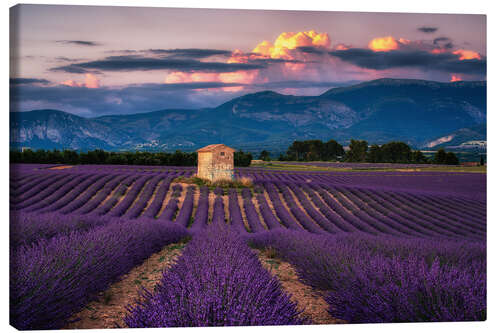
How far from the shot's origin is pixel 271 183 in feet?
49.4

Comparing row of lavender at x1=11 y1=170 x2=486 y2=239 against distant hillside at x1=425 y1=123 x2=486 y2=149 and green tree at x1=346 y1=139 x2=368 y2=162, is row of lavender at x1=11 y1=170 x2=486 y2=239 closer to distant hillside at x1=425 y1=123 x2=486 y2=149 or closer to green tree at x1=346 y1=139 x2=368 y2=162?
distant hillside at x1=425 y1=123 x2=486 y2=149

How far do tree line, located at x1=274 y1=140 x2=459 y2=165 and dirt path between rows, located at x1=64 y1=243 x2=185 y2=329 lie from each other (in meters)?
7.85

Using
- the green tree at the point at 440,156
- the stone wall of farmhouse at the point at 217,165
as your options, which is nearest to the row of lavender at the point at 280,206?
the stone wall of farmhouse at the point at 217,165

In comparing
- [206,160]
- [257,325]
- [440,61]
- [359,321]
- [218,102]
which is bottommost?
[359,321]

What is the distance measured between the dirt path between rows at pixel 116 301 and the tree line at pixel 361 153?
25.8 feet

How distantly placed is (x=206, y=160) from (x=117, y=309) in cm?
1004

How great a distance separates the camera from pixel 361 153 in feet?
75.2

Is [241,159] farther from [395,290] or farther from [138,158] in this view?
[395,290]

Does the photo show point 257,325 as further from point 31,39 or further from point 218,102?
point 218,102

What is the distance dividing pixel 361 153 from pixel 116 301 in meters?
21.7

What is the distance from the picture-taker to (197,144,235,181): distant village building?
12.7 m

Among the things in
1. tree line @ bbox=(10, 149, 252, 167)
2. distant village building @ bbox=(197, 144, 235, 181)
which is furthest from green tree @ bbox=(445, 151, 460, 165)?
tree line @ bbox=(10, 149, 252, 167)
